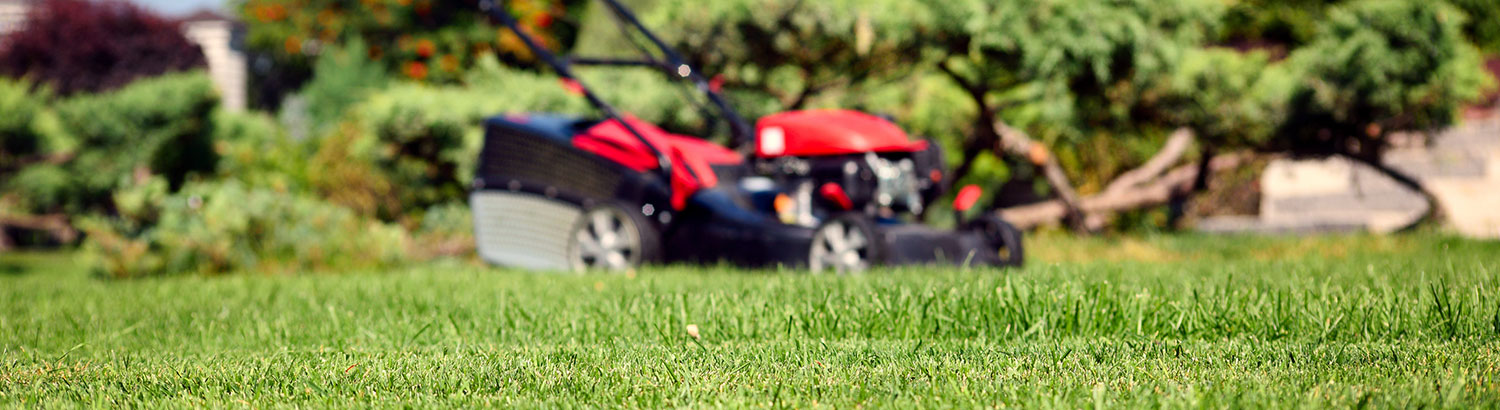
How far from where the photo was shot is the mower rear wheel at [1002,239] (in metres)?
6.16

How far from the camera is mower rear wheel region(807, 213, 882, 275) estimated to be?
583 centimetres

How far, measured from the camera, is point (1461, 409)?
2445 millimetres

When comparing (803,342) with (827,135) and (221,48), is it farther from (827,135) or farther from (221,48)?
(221,48)

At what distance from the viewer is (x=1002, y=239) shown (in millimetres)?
6324

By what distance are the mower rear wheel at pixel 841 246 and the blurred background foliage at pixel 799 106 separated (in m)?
2.18

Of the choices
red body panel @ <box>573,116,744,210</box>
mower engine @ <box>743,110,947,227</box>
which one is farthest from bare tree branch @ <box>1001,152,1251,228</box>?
mower engine @ <box>743,110,947,227</box>

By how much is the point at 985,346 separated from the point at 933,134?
22.1 ft

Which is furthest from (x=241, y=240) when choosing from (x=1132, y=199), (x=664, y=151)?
(x=1132, y=199)

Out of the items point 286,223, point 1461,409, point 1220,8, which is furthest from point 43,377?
point 1220,8

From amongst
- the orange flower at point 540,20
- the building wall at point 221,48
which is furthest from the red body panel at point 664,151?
the building wall at point 221,48

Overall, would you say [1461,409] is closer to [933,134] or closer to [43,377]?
[43,377]

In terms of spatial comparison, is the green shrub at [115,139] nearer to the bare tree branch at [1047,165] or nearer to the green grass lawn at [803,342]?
the green grass lawn at [803,342]

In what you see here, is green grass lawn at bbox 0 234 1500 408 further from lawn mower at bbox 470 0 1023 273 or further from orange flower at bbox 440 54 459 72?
orange flower at bbox 440 54 459 72

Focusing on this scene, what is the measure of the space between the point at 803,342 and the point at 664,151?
2.99 m
